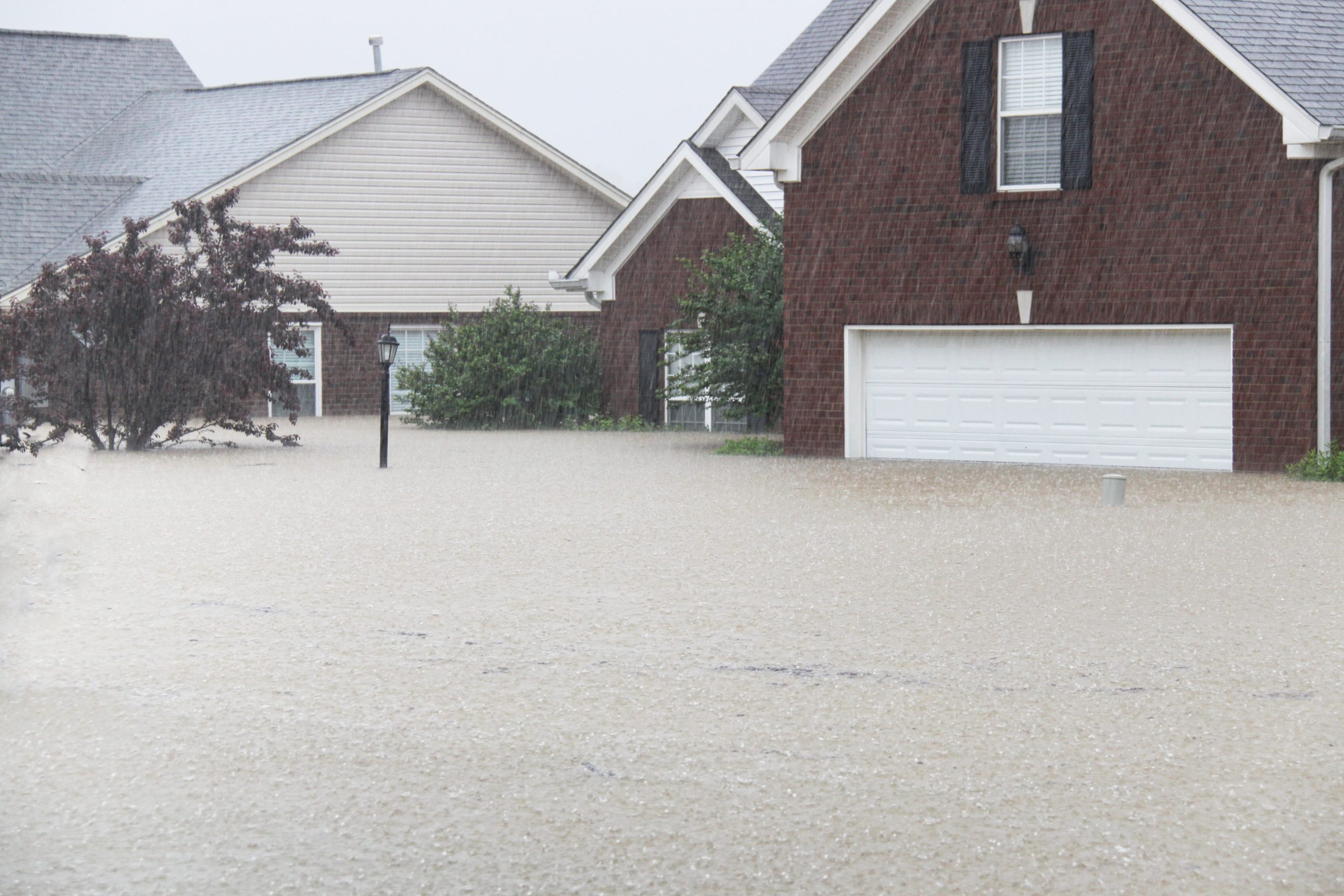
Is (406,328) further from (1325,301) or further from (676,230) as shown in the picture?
(1325,301)

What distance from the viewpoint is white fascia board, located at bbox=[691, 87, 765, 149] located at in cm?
2980

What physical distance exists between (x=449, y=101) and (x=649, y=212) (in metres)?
8.78

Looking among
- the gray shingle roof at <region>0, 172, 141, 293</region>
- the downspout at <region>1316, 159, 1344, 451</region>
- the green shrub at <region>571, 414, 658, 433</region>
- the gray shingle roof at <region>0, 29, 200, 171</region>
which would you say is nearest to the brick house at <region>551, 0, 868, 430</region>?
the green shrub at <region>571, 414, 658, 433</region>

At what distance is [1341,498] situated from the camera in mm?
17281

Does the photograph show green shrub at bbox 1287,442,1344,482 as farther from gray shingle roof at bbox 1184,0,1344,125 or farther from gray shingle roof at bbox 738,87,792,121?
gray shingle roof at bbox 738,87,792,121

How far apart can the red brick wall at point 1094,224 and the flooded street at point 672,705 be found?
545cm

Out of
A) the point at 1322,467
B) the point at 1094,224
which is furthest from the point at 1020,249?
the point at 1322,467

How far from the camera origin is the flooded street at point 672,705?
5605 mm

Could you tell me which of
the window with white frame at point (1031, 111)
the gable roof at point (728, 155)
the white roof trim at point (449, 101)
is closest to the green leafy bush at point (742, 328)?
the gable roof at point (728, 155)

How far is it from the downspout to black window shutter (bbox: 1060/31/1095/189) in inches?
106

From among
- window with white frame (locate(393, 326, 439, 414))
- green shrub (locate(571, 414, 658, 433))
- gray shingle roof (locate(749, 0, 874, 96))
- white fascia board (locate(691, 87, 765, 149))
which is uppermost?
gray shingle roof (locate(749, 0, 874, 96))

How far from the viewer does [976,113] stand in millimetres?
21828

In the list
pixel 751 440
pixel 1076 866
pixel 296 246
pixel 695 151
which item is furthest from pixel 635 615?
pixel 695 151

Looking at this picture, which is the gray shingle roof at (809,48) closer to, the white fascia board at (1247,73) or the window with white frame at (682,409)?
the window with white frame at (682,409)
